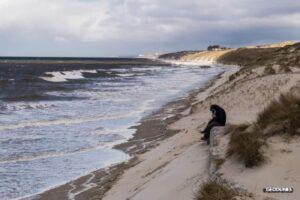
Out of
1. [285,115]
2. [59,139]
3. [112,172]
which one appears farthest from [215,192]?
[59,139]

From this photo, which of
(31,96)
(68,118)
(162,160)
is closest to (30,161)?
(162,160)

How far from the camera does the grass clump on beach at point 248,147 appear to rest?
9.05 meters

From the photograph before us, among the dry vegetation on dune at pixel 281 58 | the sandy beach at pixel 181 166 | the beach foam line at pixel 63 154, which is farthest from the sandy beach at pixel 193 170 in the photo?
the dry vegetation on dune at pixel 281 58

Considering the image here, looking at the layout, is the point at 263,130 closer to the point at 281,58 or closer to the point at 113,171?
the point at 113,171

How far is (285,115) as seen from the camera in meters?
10.1

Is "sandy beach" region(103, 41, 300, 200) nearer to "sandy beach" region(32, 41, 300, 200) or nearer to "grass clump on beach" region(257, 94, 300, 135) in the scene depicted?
"sandy beach" region(32, 41, 300, 200)

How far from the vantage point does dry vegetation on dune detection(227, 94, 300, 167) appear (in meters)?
9.15

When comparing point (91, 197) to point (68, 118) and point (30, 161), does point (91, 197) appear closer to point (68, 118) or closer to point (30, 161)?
point (30, 161)

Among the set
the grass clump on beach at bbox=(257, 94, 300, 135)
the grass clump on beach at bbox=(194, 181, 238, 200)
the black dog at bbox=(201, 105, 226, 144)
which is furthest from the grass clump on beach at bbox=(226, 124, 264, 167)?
the black dog at bbox=(201, 105, 226, 144)

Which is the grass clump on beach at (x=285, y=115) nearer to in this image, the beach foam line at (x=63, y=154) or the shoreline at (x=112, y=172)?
the shoreline at (x=112, y=172)

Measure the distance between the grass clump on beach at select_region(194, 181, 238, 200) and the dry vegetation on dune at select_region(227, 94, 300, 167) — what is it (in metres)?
1.18

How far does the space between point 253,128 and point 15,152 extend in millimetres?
10440

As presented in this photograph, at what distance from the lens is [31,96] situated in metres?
46.7

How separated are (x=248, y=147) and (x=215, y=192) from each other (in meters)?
1.66
